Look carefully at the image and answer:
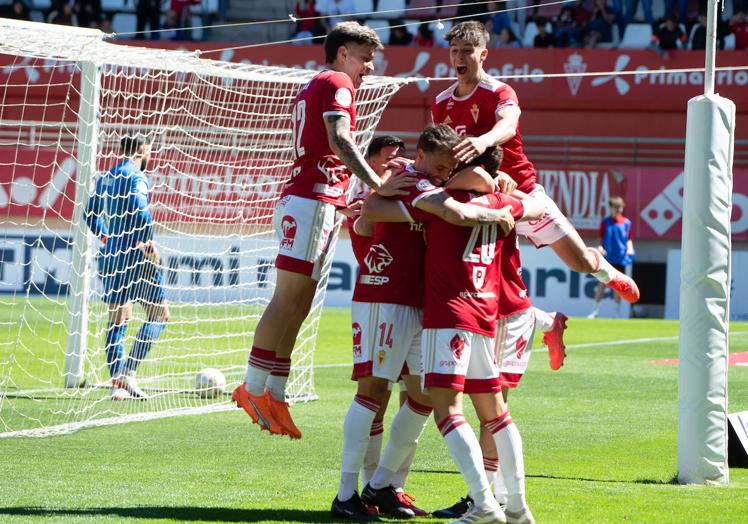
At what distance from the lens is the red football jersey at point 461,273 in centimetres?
518

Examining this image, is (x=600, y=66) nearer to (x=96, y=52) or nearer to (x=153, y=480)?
(x=96, y=52)

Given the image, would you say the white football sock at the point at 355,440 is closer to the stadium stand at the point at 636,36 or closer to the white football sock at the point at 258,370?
the white football sock at the point at 258,370

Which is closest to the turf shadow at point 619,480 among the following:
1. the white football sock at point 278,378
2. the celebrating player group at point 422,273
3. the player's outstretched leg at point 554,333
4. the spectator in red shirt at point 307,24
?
the player's outstretched leg at point 554,333

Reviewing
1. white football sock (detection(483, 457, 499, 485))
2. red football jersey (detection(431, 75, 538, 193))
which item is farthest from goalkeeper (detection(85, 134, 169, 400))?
white football sock (detection(483, 457, 499, 485))

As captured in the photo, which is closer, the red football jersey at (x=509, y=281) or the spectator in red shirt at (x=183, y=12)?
the red football jersey at (x=509, y=281)

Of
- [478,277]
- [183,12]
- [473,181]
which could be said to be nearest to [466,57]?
[473,181]

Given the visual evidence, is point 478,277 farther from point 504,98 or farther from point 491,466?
point 504,98

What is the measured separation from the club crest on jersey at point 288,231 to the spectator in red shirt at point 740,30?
68.9 feet

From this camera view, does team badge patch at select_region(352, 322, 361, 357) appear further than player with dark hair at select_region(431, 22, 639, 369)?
No

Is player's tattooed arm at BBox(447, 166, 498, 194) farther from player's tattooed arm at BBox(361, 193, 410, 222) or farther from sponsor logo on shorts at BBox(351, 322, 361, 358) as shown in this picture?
sponsor logo on shorts at BBox(351, 322, 361, 358)

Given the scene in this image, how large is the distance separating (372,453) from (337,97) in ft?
6.16

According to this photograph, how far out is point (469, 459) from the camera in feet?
16.4

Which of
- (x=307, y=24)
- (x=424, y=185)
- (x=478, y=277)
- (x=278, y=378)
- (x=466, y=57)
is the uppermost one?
(x=307, y=24)

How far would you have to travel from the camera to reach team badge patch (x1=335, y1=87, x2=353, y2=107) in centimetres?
629
